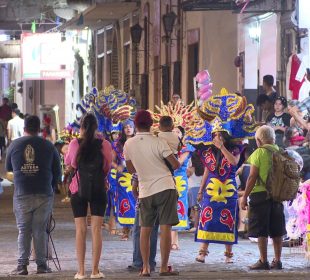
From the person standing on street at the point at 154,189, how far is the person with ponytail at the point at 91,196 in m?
0.39

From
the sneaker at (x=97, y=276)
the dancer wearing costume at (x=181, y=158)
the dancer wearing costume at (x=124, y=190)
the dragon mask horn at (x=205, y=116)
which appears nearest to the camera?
the sneaker at (x=97, y=276)

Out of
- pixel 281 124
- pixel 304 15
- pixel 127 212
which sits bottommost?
pixel 127 212

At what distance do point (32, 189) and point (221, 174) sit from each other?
2514 millimetres

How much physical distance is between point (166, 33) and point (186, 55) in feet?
4.48

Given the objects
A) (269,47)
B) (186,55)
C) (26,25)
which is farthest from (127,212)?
(26,25)

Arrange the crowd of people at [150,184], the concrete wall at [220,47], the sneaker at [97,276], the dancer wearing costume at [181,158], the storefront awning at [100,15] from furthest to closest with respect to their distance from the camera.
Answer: the storefront awning at [100,15] → the concrete wall at [220,47] → the dancer wearing costume at [181,158] → the crowd of people at [150,184] → the sneaker at [97,276]

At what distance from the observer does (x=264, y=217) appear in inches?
578

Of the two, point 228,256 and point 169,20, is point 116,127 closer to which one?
point 228,256

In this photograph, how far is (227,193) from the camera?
1563 centimetres

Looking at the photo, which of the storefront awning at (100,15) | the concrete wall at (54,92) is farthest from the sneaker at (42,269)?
the concrete wall at (54,92)

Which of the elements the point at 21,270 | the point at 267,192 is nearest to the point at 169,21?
the point at 267,192

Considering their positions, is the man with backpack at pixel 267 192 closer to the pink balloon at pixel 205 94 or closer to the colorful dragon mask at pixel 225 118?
the colorful dragon mask at pixel 225 118

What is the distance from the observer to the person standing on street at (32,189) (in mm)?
14391

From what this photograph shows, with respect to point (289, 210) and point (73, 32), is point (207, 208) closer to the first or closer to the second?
point (289, 210)
